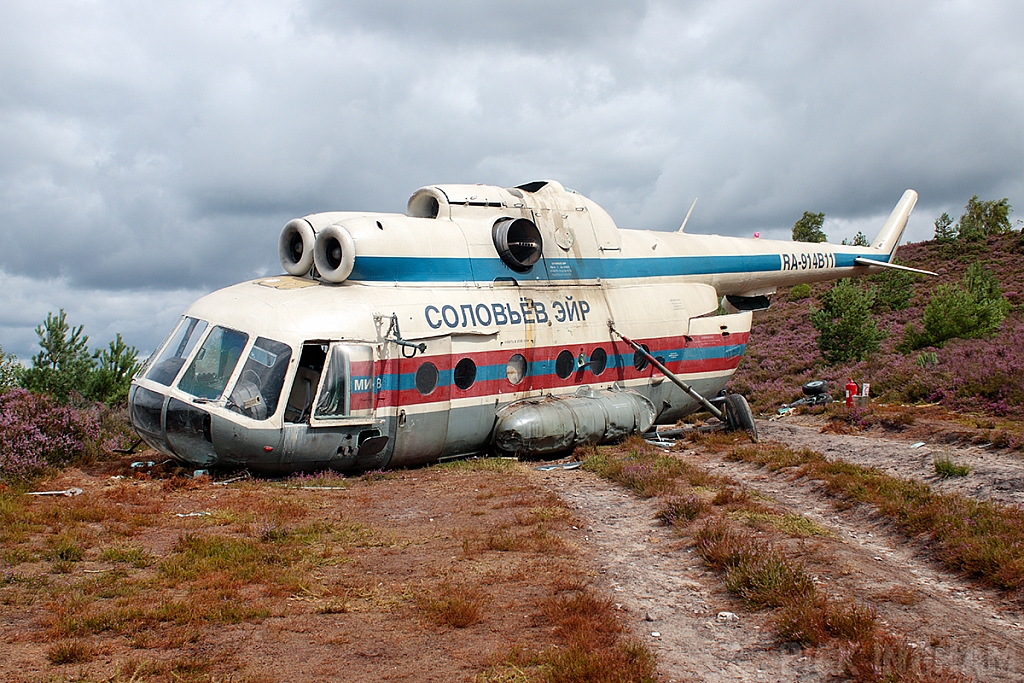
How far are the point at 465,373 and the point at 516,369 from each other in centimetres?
135

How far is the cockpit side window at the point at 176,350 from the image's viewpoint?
11984 millimetres

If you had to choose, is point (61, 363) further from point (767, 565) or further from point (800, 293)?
point (800, 293)

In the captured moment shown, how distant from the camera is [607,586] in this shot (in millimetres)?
7234

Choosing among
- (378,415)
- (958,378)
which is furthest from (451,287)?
(958,378)

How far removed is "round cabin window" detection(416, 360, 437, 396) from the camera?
1312 cm

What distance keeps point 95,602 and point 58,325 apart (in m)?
15.7

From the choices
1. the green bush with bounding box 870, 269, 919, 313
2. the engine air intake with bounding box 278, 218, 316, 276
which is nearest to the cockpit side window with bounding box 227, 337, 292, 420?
the engine air intake with bounding box 278, 218, 316, 276

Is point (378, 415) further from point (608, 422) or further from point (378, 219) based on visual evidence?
point (608, 422)

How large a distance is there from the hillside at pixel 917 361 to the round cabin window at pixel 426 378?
486 inches

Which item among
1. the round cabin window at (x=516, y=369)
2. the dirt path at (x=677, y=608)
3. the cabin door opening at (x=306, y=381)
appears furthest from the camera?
the round cabin window at (x=516, y=369)

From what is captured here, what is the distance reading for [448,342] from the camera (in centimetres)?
1354

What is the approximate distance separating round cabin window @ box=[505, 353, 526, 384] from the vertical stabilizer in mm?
15268

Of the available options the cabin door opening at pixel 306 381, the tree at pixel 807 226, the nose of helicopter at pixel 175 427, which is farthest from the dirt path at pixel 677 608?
the tree at pixel 807 226

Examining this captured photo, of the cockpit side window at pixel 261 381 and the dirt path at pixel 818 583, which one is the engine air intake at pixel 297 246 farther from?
the dirt path at pixel 818 583
